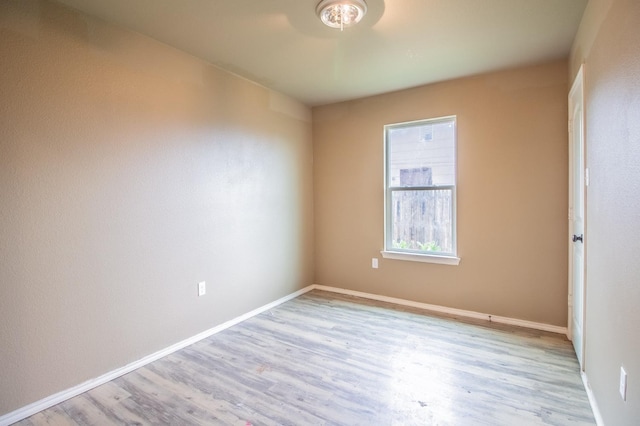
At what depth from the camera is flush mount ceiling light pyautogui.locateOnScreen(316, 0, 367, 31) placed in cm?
193

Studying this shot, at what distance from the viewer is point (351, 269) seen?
13.3 feet

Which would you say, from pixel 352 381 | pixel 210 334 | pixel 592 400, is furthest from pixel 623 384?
pixel 210 334

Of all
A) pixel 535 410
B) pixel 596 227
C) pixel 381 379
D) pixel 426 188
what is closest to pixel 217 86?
pixel 426 188

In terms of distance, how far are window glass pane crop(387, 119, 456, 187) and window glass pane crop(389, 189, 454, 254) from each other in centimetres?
15

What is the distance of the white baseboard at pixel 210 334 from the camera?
1.83 meters

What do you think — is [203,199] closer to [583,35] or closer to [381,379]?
[381,379]

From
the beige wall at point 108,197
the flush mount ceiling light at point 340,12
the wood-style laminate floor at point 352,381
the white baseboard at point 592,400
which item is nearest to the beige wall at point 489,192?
the wood-style laminate floor at point 352,381

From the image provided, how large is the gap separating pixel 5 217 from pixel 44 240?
22 centimetres

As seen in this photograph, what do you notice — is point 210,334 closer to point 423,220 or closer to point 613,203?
point 423,220

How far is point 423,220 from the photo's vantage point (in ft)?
11.7

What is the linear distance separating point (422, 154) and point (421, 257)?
3.88ft

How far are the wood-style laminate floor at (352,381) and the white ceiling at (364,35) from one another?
2480 millimetres

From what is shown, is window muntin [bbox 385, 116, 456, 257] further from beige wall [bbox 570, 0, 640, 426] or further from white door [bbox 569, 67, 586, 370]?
beige wall [bbox 570, 0, 640, 426]

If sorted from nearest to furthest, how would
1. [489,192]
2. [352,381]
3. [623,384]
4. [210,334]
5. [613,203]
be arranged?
[623,384] → [613,203] → [352,381] → [210,334] → [489,192]
